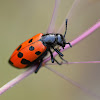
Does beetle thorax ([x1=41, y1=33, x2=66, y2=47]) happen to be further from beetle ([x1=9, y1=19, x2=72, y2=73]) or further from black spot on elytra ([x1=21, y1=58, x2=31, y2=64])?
black spot on elytra ([x1=21, y1=58, x2=31, y2=64])

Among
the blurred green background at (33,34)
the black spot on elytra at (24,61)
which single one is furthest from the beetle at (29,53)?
the blurred green background at (33,34)

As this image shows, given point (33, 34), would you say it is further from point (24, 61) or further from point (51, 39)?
point (24, 61)

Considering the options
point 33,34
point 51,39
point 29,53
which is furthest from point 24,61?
point 33,34

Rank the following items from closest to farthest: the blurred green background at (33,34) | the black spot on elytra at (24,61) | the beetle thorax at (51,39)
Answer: the black spot on elytra at (24,61) → the beetle thorax at (51,39) → the blurred green background at (33,34)

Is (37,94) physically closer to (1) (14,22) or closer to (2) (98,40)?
(1) (14,22)

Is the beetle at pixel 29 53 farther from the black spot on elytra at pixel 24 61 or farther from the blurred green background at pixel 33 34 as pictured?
the blurred green background at pixel 33 34

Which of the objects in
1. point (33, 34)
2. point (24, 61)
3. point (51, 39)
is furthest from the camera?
point (33, 34)

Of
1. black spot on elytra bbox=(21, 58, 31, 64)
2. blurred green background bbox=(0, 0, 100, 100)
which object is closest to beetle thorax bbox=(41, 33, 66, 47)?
black spot on elytra bbox=(21, 58, 31, 64)

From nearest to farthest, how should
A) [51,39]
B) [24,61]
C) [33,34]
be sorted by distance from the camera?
[24,61] → [51,39] → [33,34]

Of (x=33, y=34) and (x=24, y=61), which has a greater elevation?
(x=24, y=61)
